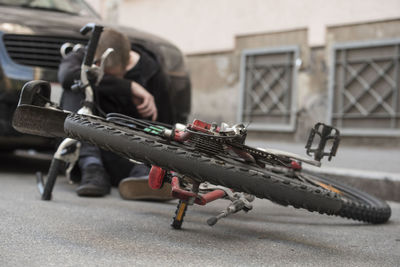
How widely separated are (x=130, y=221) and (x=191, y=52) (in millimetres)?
8839

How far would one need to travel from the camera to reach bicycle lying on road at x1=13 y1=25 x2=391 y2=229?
1783 mm

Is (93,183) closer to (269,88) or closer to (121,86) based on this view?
(121,86)

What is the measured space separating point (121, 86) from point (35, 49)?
3.02ft

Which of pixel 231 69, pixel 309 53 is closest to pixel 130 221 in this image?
pixel 309 53

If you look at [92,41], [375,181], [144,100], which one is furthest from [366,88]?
[92,41]

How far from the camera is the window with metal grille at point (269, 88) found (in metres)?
9.62

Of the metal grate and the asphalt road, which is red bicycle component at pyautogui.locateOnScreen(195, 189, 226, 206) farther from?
the metal grate

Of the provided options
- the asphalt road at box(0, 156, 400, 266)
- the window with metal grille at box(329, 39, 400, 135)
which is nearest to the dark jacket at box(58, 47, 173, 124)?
the asphalt road at box(0, 156, 400, 266)

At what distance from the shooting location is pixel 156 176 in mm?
1957

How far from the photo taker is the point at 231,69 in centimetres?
1040

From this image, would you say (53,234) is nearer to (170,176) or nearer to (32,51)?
(170,176)

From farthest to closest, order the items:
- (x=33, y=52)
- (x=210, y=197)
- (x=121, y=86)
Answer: (x=33, y=52) < (x=121, y=86) < (x=210, y=197)

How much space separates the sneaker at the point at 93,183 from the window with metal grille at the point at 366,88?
252 inches

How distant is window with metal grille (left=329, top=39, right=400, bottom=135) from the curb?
15.9 feet
